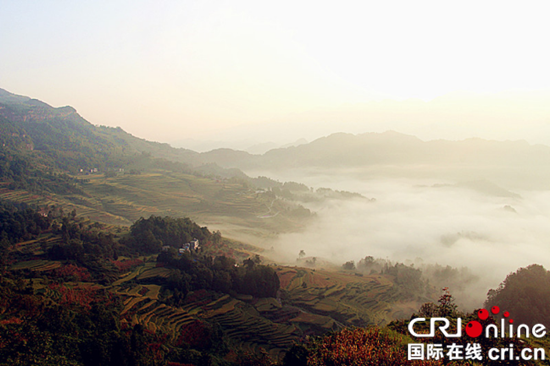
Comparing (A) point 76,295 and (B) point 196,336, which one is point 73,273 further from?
(B) point 196,336

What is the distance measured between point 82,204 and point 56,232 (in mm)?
41974

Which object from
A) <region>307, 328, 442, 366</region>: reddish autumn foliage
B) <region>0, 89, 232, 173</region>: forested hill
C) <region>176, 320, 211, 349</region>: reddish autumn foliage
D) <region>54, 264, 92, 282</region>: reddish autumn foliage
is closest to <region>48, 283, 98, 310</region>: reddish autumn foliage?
<region>54, 264, 92, 282</region>: reddish autumn foliage

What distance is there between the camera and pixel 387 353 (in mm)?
10609

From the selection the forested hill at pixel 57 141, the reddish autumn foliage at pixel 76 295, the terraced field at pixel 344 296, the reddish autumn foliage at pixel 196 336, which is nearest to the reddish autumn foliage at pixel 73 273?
the reddish autumn foliage at pixel 76 295

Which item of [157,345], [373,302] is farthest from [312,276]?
[157,345]

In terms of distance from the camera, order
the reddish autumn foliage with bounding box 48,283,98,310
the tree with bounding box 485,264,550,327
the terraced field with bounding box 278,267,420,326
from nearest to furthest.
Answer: the reddish autumn foliage with bounding box 48,283,98,310 < the tree with bounding box 485,264,550,327 < the terraced field with bounding box 278,267,420,326

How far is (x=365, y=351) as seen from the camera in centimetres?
1130

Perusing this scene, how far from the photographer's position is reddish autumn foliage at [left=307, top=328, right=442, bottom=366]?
10.5 meters

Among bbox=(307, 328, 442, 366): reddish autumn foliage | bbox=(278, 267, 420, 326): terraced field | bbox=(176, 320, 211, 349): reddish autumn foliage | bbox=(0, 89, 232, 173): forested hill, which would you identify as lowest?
bbox=(278, 267, 420, 326): terraced field

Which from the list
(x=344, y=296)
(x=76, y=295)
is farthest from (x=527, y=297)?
(x=76, y=295)

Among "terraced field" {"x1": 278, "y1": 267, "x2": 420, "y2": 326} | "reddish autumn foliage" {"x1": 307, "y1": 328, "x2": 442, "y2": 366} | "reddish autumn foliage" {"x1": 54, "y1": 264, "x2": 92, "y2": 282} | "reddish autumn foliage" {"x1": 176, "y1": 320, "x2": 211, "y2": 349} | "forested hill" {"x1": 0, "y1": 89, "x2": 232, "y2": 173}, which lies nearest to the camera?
"reddish autumn foliage" {"x1": 307, "y1": 328, "x2": 442, "y2": 366}

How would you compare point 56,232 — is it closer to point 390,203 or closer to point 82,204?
point 82,204

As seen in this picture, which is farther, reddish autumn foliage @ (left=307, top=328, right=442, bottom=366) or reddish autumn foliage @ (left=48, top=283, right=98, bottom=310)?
reddish autumn foliage @ (left=48, top=283, right=98, bottom=310)

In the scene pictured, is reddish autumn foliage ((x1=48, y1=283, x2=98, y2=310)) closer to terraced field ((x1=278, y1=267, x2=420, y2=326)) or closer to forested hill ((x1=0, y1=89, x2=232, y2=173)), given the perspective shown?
terraced field ((x1=278, y1=267, x2=420, y2=326))
